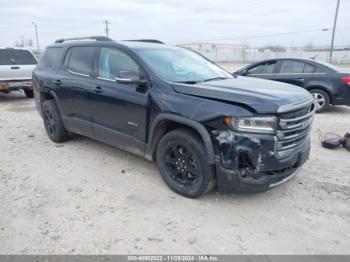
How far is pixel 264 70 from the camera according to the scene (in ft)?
27.6

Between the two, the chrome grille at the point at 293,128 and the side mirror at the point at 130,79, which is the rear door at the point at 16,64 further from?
the chrome grille at the point at 293,128

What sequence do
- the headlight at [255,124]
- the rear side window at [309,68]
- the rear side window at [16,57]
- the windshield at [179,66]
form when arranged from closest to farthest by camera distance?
the headlight at [255,124], the windshield at [179,66], the rear side window at [309,68], the rear side window at [16,57]

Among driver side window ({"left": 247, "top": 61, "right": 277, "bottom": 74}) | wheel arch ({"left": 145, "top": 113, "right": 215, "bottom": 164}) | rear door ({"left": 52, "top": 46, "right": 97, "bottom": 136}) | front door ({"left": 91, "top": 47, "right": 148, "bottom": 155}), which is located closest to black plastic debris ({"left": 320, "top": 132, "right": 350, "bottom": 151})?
wheel arch ({"left": 145, "top": 113, "right": 215, "bottom": 164})

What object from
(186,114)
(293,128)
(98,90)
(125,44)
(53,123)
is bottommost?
(53,123)

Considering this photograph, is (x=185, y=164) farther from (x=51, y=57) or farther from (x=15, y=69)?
(x=15, y=69)

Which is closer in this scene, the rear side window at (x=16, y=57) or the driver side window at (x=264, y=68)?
the driver side window at (x=264, y=68)

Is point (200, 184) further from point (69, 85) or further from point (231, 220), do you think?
point (69, 85)

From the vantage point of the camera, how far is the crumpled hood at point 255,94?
9.51 ft

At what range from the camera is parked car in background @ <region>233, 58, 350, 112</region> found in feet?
24.3

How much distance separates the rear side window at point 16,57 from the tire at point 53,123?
5.83m

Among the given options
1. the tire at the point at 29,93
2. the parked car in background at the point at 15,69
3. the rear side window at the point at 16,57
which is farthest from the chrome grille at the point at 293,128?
the tire at the point at 29,93

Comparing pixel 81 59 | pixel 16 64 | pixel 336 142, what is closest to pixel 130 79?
pixel 81 59

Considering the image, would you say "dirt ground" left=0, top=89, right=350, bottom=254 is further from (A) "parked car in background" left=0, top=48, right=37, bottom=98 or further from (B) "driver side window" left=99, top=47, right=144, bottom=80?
(A) "parked car in background" left=0, top=48, right=37, bottom=98

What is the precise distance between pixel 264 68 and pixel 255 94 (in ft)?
19.1
